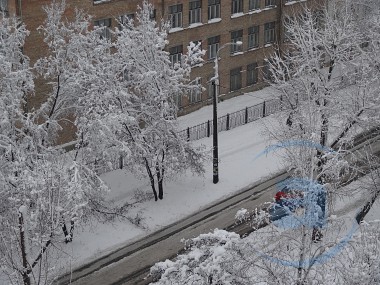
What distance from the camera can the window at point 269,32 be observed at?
45969 mm

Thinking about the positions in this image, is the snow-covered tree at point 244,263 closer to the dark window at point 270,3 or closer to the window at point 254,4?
the window at point 254,4

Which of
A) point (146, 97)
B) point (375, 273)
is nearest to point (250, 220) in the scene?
point (146, 97)

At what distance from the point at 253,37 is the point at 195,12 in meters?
6.37

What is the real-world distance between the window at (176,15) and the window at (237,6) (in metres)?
Answer: 5.02

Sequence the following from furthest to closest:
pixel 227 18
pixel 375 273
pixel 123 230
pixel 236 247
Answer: pixel 227 18
pixel 123 230
pixel 236 247
pixel 375 273

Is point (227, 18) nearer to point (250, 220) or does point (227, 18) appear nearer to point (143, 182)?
point (143, 182)

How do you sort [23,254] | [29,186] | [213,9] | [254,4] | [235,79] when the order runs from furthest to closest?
[235,79]
[254,4]
[213,9]
[29,186]
[23,254]

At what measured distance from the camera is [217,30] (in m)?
42.2

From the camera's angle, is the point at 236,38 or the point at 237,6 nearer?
the point at 237,6

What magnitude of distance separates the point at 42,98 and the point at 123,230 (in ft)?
35.7

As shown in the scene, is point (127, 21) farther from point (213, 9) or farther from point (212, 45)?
point (212, 45)

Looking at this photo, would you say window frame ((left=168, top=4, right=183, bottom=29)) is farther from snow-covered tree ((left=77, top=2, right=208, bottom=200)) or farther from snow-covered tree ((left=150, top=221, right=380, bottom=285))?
snow-covered tree ((left=150, top=221, right=380, bottom=285))

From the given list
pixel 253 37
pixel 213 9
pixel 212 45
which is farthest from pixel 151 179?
pixel 253 37

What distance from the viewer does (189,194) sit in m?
29.5
